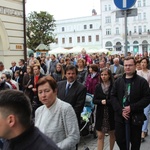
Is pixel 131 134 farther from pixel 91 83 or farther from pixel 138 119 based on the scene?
pixel 91 83

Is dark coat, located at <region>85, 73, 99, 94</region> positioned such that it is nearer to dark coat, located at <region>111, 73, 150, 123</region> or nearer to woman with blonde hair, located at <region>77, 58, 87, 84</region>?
woman with blonde hair, located at <region>77, 58, 87, 84</region>

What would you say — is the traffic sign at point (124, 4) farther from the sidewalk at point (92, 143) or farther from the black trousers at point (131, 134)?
the sidewalk at point (92, 143)

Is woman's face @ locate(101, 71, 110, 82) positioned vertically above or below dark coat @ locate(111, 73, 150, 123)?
above

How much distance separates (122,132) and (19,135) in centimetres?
299

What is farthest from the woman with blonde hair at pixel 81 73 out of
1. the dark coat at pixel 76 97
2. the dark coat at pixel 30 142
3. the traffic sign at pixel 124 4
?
the dark coat at pixel 30 142

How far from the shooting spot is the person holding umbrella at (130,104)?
4.38 m

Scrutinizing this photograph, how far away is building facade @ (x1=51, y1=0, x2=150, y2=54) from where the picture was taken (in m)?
82.9

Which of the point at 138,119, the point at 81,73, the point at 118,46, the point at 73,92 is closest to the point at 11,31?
the point at 81,73

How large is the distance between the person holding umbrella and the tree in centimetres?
3803

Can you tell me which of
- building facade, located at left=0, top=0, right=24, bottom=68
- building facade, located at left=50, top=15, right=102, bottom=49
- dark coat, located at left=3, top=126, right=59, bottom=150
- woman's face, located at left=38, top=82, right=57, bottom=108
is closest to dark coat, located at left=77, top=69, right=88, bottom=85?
woman's face, located at left=38, top=82, right=57, bottom=108

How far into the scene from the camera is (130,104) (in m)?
4.41

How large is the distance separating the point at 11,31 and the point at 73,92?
533 inches

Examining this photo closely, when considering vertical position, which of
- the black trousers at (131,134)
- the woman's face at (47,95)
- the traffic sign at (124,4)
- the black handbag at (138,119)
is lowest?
the black trousers at (131,134)

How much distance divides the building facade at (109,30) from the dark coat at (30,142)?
259 ft
